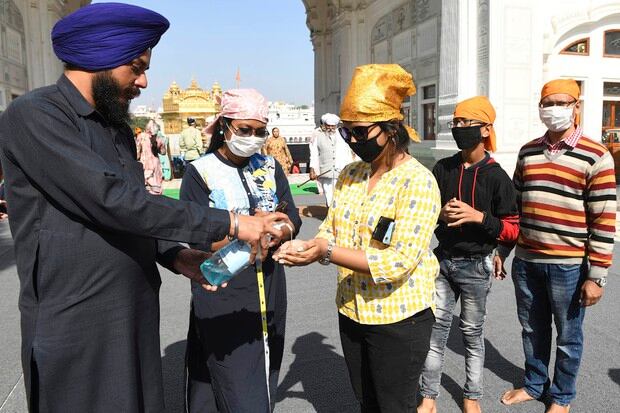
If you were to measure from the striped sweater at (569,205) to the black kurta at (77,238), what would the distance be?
2.06 meters

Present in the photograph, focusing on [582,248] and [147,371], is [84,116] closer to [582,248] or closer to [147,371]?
[147,371]

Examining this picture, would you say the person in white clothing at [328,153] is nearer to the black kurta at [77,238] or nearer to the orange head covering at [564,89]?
the orange head covering at [564,89]

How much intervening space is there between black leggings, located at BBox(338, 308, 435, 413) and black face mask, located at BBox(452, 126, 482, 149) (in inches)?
47.2

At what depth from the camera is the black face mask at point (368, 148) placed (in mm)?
2045

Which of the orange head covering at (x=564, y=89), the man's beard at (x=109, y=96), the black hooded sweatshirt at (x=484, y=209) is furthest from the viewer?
the orange head covering at (x=564, y=89)

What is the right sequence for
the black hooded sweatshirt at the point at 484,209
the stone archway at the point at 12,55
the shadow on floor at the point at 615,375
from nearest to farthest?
the black hooded sweatshirt at the point at 484,209 < the shadow on floor at the point at 615,375 < the stone archway at the point at 12,55

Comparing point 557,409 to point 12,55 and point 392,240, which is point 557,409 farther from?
point 12,55

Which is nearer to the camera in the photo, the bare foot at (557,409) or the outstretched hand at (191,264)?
the outstretched hand at (191,264)

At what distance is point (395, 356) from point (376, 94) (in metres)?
1.04

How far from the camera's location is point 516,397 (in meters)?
3.13

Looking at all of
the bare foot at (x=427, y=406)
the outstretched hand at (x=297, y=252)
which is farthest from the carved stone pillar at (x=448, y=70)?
the outstretched hand at (x=297, y=252)

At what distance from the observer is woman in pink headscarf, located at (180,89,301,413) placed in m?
2.30

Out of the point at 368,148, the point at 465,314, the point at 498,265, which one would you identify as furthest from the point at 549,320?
the point at 368,148

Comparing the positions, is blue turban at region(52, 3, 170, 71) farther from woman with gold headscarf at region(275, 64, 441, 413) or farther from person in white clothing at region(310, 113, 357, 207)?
person in white clothing at region(310, 113, 357, 207)
